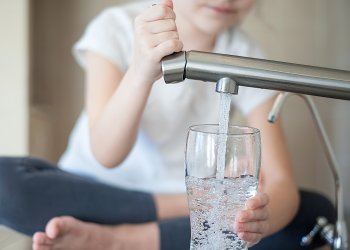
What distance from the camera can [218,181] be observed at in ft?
1.90

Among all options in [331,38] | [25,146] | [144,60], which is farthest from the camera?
[331,38]

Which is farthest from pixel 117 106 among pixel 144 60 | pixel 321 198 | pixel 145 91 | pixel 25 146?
pixel 25 146

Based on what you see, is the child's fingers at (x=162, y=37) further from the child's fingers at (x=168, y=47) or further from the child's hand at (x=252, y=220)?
the child's hand at (x=252, y=220)

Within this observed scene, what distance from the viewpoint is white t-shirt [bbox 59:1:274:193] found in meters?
1.15

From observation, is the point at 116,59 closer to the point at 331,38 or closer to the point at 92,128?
the point at 92,128

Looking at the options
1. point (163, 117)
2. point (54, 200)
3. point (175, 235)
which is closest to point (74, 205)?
point (54, 200)

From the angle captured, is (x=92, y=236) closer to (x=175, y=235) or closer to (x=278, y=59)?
(x=175, y=235)

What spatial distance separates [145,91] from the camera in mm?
767

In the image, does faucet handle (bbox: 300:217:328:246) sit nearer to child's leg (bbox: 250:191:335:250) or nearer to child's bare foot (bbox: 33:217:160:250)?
child's leg (bbox: 250:191:335:250)

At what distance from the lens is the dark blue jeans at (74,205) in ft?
2.96

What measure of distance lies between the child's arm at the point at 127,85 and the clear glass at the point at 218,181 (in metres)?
0.11

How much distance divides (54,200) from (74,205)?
0.04 metres

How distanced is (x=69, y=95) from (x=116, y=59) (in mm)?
1076

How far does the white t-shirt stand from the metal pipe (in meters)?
0.62
